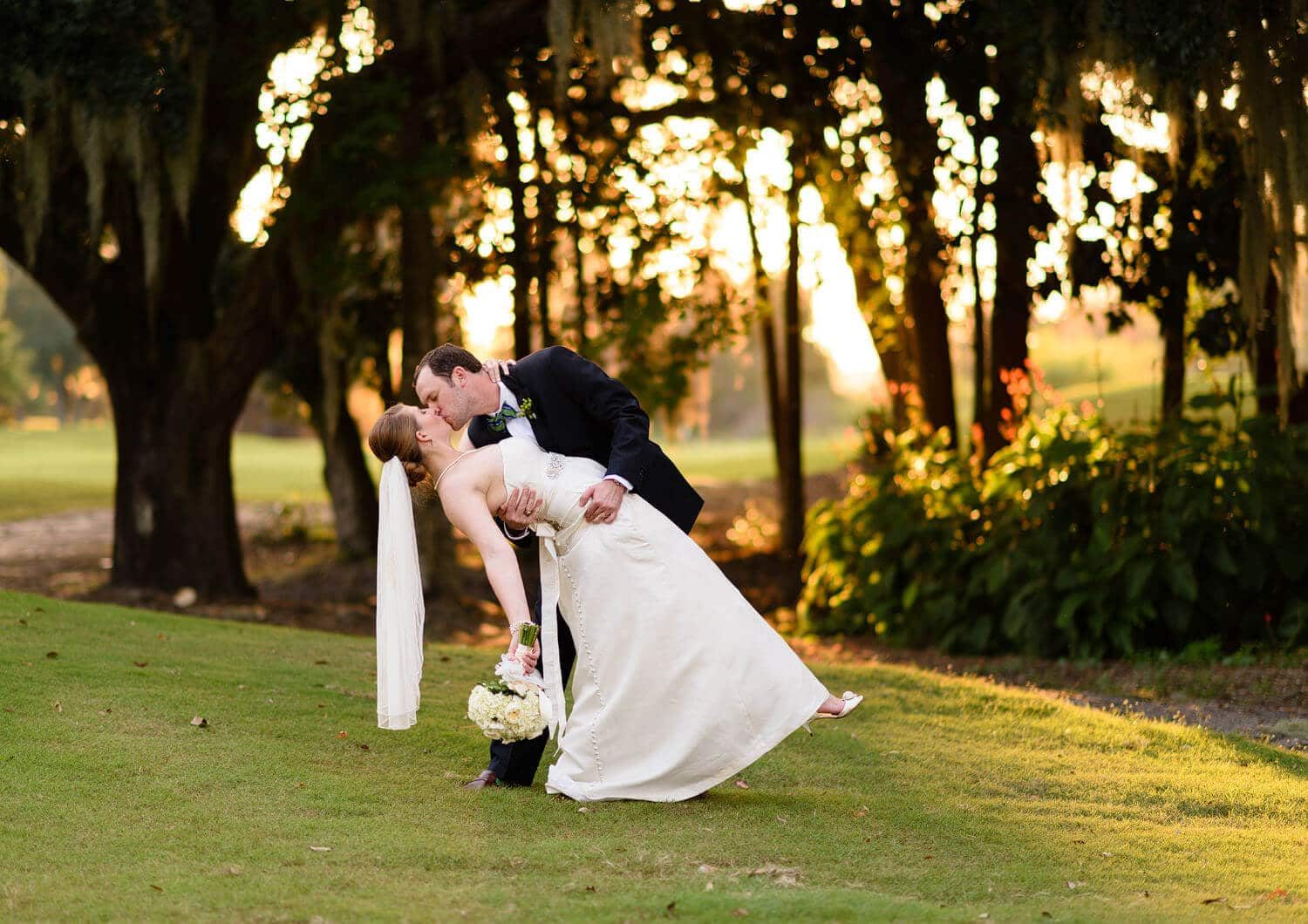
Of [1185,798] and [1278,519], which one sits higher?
[1278,519]

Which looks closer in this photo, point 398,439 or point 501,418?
point 398,439

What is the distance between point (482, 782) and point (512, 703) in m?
0.64

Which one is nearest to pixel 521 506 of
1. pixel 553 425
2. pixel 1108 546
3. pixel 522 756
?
pixel 553 425

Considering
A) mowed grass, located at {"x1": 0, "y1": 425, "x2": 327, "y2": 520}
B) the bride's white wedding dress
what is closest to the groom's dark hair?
the bride's white wedding dress

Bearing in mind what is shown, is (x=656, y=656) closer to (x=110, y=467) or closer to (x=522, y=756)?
(x=522, y=756)

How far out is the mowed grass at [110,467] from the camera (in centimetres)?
2753

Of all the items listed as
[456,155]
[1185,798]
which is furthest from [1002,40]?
[1185,798]

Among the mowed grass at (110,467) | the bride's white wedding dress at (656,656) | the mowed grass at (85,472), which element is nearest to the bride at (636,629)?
the bride's white wedding dress at (656,656)

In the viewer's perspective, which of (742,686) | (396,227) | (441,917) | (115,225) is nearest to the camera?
(441,917)

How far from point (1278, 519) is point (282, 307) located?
8103 mm

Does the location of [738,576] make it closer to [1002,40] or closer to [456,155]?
[456,155]

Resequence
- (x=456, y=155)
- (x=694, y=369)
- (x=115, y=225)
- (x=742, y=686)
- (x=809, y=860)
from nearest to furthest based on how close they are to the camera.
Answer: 1. (x=809, y=860)
2. (x=742, y=686)
3. (x=115, y=225)
4. (x=456, y=155)
5. (x=694, y=369)

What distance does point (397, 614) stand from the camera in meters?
5.47

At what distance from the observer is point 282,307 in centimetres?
1239
